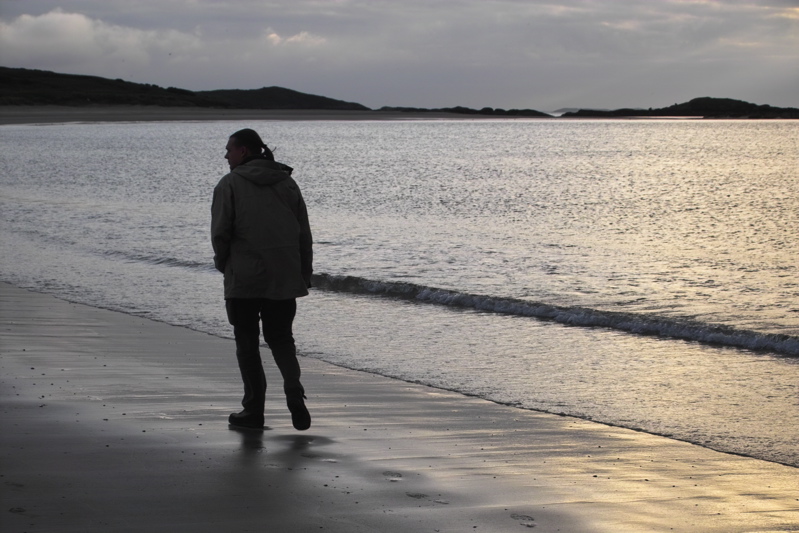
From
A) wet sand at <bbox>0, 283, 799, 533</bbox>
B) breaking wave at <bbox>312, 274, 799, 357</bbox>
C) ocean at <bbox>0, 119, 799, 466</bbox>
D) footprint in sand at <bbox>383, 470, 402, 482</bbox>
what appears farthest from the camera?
breaking wave at <bbox>312, 274, 799, 357</bbox>

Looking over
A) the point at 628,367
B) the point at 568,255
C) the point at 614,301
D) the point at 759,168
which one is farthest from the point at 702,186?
the point at 628,367

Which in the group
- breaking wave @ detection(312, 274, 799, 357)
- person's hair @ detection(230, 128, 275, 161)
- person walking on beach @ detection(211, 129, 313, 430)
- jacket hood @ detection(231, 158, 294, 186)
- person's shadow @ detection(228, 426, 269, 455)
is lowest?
breaking wave @ detection(312, 274, 799, 357)

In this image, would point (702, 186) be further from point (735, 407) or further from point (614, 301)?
point (735, 407)

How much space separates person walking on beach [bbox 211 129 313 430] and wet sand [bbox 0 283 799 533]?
23.3 inches

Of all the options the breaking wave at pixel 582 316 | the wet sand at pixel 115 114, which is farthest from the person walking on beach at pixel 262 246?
the wet sand at pixel 115 114

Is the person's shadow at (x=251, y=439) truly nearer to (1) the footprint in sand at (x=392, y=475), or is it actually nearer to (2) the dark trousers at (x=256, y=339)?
(2) the dark trousers at (x=256, y=339)

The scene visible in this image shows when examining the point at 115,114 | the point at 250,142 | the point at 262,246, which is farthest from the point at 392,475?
the point at 115,114

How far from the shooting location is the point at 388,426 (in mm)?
5996

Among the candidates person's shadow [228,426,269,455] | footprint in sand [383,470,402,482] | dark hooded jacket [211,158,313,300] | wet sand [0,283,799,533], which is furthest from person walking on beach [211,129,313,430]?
footprint in sand [383,470,402,482]

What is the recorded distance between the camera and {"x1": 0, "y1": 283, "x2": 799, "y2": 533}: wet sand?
420 cm

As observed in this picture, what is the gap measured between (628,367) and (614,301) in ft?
12.7

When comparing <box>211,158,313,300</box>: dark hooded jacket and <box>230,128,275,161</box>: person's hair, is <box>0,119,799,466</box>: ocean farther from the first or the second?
<box>230,128,275,161</box>: person's hair

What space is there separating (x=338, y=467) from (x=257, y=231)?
4.57ft

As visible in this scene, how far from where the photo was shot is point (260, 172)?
5.32 metres
